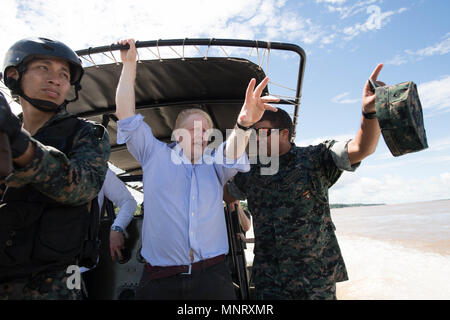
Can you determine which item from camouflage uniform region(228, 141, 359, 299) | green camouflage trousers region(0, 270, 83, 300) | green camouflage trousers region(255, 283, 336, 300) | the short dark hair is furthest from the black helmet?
green camouflage trousers region(255, 283, 336, 300)

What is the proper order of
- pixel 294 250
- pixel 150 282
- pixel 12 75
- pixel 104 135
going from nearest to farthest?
pixel 104 135
pixel 150 282
pixel 12 75
pixel 294 250

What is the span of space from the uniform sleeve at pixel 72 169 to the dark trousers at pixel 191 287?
701 millimetres

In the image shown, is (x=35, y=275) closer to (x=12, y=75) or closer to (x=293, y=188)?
(x=12, y=75)

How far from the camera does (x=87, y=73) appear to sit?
9.89ft

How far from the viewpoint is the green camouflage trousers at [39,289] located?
1.31m

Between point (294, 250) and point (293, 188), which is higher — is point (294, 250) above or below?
below

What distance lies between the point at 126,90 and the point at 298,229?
5.40ft

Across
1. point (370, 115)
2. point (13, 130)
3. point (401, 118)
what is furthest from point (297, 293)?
point (13, 130)

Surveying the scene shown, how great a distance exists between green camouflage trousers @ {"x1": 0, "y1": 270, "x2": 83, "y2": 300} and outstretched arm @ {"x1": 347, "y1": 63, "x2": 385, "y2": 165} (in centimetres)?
184

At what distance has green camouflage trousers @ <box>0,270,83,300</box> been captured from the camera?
1306 millimetres

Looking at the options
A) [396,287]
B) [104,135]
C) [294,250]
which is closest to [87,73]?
[104,135]

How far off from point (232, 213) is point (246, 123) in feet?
4.58
